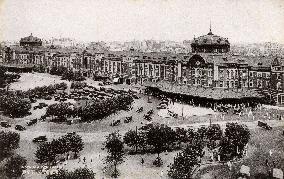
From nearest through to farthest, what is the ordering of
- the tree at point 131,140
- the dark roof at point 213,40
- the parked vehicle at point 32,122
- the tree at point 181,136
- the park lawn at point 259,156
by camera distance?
the park lawn at point 259,156, the tree at point 131,140, the tree at point 181,136, the parked vehicle at point 32,122, the dark roof at point 213,40

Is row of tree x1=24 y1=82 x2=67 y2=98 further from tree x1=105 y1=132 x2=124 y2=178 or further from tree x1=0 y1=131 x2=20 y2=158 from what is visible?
tree x1=105 y1=132 x2=124 y2=178

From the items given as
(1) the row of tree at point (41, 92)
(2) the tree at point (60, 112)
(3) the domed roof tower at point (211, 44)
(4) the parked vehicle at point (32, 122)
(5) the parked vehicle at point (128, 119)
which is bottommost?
(4) the parked vehicle at point (32, 122)

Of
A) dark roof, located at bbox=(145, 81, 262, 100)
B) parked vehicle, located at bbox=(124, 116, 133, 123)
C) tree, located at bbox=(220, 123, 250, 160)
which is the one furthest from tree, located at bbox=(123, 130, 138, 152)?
dark roof, located at bbox=(145, 81, 262, 100)

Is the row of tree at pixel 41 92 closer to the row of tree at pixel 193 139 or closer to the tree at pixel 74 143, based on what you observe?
the tree at pixel 74 143

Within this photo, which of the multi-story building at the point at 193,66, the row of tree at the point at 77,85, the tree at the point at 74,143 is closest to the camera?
the tree at the point at 74,143

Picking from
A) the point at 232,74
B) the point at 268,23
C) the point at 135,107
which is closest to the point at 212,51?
the point at 232,74

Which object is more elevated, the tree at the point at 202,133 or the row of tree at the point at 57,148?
the tree at the point at 202,133

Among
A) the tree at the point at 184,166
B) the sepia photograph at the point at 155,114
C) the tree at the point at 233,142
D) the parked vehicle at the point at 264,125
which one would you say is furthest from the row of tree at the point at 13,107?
the parked vehicle at the point at 264,125
